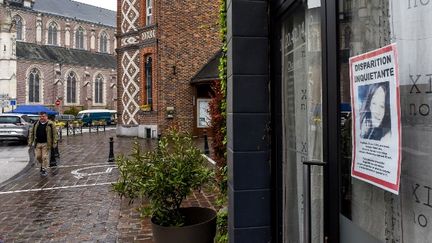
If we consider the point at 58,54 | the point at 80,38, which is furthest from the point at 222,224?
the point at 80,38

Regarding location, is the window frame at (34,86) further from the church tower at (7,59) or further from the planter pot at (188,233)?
the planter pot at (188,233)

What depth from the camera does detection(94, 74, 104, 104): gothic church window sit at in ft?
202

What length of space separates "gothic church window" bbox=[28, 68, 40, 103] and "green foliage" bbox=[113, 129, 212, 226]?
55300mm

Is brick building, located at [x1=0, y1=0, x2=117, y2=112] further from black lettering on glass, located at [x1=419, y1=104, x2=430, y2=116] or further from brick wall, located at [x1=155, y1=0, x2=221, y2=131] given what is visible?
black lettering on glass, located at [x1=419, y1=104, x2=430, y2=116]

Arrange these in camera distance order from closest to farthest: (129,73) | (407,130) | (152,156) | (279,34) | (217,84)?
1. (407,130)
2. (279,34)
3. (152,156)
4. (217,84)
5. (129,73)

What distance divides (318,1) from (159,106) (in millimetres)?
18869

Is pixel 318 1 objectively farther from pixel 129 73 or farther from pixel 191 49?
pixel 129 73

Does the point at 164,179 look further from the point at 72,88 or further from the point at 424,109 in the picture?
the point at 72,88

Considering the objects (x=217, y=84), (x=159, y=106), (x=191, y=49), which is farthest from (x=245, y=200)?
(x=191, y=49)

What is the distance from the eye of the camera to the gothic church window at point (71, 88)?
58.0 metres

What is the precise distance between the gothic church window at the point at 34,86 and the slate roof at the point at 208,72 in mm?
39938

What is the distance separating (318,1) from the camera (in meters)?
2.12

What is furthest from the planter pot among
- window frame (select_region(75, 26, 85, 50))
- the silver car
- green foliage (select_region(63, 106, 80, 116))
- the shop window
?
window frame (select_region(75, 26, 85, 50))

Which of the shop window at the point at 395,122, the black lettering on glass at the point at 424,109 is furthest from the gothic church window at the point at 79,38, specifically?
the black lettering on glass at the point at 424,109
